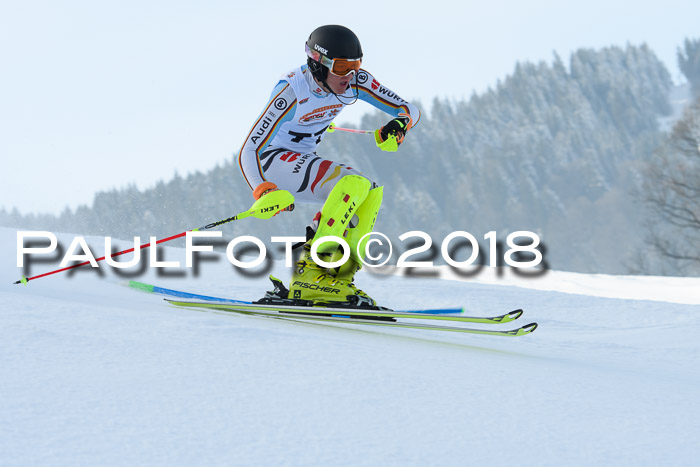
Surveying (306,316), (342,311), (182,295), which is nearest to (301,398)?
(342,311)

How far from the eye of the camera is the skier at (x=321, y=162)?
4.55 metres

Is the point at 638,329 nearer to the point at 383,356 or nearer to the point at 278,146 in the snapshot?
the point at 278,146

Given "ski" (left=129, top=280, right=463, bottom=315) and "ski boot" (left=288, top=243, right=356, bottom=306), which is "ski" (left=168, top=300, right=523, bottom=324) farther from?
"ski boot" (left=288, top=243, right=356, bottom=306)

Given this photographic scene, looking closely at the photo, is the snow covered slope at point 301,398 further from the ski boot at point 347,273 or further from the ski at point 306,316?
the ski boot at point 347,273

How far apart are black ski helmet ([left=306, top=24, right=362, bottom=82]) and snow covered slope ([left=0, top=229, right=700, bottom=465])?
1.75m

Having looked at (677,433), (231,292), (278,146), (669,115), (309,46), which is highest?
(669,115)

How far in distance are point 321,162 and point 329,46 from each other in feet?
2.36

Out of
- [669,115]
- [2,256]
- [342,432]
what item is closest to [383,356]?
[342,432]

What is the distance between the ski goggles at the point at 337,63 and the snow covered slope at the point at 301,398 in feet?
5.60

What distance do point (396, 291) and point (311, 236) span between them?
2.38 metres

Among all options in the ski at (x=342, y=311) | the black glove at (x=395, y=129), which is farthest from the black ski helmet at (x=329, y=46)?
the ski at (x=342, y=311)

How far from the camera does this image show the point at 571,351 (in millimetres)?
4273

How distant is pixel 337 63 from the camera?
15.0 ft

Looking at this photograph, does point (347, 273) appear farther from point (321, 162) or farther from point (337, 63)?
point (337, 63)
